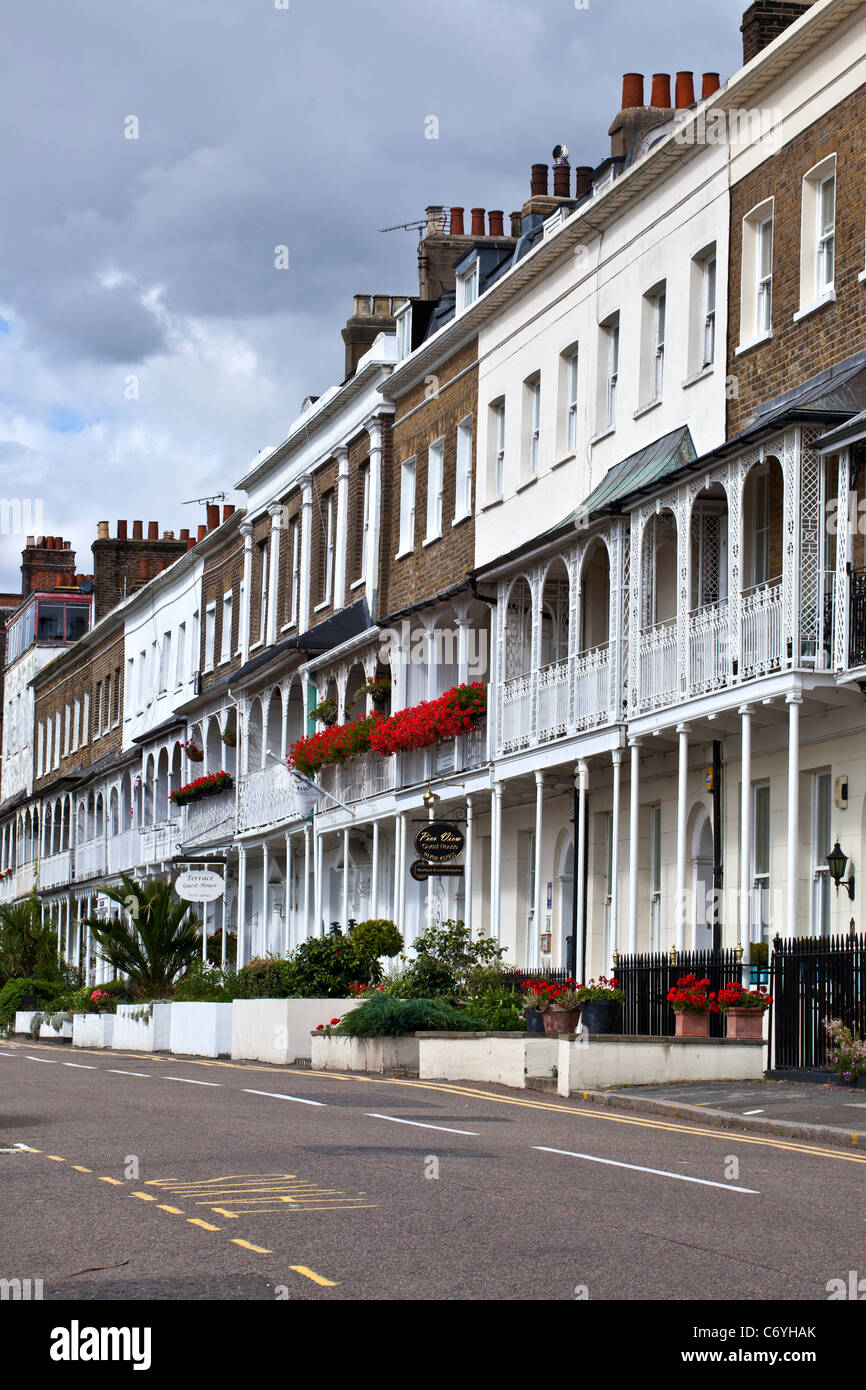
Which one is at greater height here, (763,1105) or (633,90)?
(633,90)

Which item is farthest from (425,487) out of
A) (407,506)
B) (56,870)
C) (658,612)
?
(56,870)

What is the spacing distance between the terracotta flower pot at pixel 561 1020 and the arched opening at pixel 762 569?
418 cm

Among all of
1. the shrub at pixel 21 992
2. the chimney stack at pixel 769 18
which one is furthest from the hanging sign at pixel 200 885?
the chimney stack at pixel 769 18

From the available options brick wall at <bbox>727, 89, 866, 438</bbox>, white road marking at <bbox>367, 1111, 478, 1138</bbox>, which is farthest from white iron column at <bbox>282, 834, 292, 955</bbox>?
white road marking at <bbox>367, 1111, 478, 1138</bbox>

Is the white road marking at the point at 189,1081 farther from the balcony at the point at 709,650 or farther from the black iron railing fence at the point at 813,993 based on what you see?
the balcony at the point at 709,650

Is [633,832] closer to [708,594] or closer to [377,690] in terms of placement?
[708,594]

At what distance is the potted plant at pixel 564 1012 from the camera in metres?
21.8

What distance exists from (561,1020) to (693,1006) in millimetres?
2164

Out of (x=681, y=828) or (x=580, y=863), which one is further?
(x=580, y=863)

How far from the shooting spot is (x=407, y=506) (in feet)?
118
